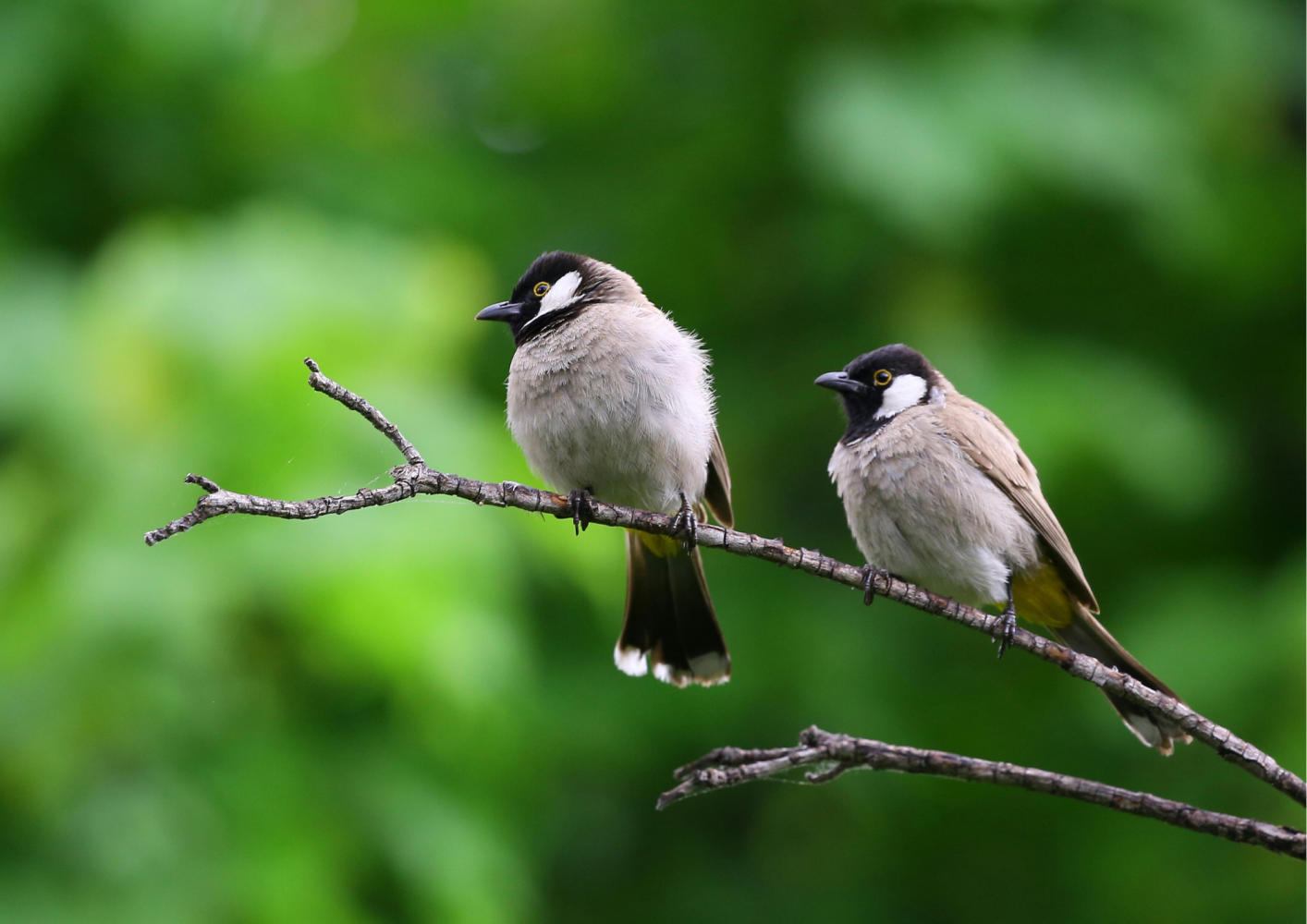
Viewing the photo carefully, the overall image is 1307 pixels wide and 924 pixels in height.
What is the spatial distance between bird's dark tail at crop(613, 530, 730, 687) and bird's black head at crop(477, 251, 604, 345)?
659mm

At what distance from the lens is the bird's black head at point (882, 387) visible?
3291 millimetres

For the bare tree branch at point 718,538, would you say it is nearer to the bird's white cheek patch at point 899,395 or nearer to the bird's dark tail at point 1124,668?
the bird's dark tail at point 1124,668

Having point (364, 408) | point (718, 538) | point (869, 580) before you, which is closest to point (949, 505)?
point (869, 580)

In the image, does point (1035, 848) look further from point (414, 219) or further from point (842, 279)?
point (414, 219)

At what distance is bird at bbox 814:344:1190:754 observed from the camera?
303 cm

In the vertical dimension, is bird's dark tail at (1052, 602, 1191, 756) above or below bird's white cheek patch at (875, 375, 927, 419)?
below

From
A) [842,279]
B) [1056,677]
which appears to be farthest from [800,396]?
[1056,677]

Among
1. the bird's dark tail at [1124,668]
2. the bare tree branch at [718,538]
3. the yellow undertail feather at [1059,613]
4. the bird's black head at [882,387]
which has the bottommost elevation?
the bare tree branch at [718,538]

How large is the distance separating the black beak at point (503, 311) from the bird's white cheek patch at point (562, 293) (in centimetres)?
7

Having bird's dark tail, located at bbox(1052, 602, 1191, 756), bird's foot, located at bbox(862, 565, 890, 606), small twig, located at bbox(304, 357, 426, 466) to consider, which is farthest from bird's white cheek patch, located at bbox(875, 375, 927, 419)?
small twig, located at bbox(304, 357, 426, 466)

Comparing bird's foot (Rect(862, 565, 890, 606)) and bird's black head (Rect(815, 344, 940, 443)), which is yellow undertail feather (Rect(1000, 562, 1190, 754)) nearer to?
bird's black head (Rect(815, 344, 940, 443))

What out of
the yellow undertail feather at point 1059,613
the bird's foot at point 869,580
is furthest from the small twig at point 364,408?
the yellow undertail feather at point 1059,613

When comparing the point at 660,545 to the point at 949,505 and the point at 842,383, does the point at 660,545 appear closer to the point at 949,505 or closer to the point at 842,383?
the point at 842,383

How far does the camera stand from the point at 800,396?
527cm
